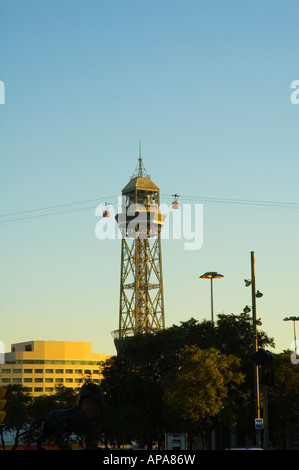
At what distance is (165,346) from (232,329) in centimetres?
693

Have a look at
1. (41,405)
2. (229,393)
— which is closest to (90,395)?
(229,393)

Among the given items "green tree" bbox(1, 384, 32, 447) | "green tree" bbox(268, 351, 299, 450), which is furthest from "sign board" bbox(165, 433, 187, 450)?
"green tree" bbox(1, 384, 32, 447)

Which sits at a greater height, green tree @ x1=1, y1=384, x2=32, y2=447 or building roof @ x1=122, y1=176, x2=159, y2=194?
building roof @ x1=122, y1=176, x2=159, y2=194

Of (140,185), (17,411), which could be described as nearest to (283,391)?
(17,411)

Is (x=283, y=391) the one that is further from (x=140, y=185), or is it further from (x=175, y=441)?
(x=140, y=185)

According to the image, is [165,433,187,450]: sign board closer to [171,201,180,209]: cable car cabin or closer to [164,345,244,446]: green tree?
[164,345,244,446]: green tree

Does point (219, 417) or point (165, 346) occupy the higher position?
point (165, 346)

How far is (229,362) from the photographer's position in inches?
2589

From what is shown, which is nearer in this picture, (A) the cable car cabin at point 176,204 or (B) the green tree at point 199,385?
(B) the green tree at point 199,385

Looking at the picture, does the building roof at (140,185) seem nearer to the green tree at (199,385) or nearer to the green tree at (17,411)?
the green tree at (17,411)

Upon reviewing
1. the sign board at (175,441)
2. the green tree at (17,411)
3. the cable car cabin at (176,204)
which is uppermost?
the cable car cabin at (176,204)

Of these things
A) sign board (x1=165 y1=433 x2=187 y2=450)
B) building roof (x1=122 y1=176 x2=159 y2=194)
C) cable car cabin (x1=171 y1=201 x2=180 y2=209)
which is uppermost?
building roof (x1=122 y1=176 x2=159 y2=194)

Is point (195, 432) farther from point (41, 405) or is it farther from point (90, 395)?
point (41, 405)

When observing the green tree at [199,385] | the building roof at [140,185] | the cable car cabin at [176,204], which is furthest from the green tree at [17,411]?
the building roof at [140,185]
